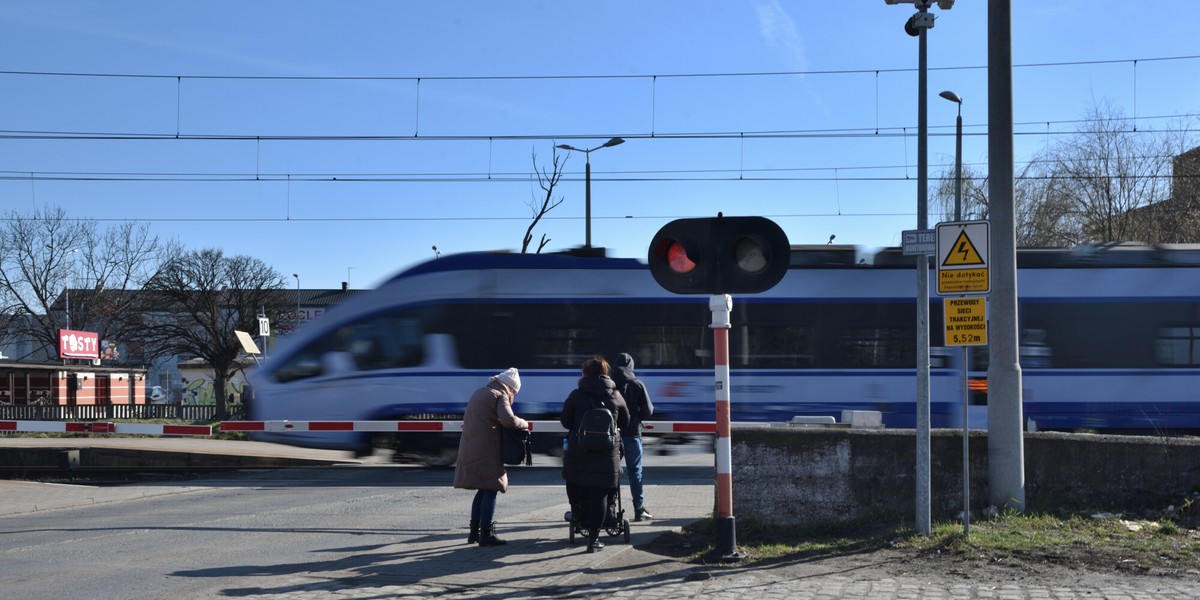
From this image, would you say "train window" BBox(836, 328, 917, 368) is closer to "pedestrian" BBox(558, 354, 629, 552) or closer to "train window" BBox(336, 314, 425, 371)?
"train window" BBox(336, 314, 425, 371)

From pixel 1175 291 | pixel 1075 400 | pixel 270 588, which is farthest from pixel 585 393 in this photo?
pixel 1175 291

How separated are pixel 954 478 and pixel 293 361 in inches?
487

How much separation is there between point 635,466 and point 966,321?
3.72 meters

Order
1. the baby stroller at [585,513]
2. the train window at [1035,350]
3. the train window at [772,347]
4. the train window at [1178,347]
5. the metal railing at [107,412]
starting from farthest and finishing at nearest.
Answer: the metal railing at [107,412]
the train window at [1178,347]
the train window at [1035,350]
the train window at [772,347]
the baby stroller at [585,513]

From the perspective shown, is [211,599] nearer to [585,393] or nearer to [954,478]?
[585,393]

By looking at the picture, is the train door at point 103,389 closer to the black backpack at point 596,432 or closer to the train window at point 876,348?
the train window at point 876,348

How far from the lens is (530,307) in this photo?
61.0 feet

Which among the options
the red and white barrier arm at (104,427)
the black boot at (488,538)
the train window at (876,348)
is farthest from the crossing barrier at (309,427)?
the black boot at (488,538)

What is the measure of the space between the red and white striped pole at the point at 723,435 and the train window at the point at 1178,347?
13843mm

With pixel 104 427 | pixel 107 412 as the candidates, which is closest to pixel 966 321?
pixel 104 427

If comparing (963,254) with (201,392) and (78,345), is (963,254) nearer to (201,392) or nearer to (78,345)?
(78,345)

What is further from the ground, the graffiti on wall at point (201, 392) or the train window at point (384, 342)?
the train window at point (384, 342)

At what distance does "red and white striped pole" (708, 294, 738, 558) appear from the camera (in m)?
8.12

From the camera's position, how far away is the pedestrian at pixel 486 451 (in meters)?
9.18
